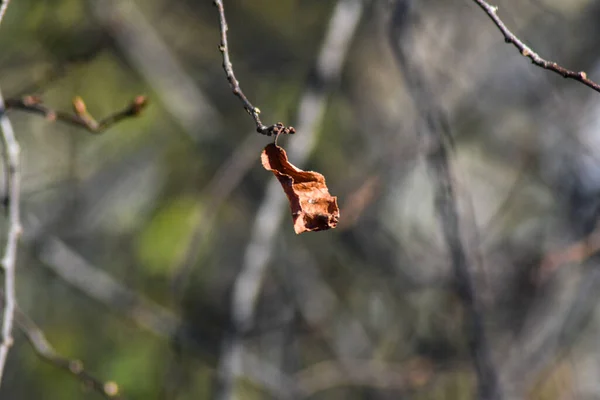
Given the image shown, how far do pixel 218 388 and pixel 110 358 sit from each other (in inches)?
75.0

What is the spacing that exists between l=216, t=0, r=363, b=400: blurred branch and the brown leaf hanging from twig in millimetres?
1454

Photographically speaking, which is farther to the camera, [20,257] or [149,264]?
[20,257]

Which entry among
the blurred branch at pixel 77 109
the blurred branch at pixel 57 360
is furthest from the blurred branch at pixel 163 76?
the blurred branch at pixel 57 360

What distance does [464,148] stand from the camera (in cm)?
465

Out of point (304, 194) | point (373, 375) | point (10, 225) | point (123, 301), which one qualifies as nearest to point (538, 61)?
point (304, 194)

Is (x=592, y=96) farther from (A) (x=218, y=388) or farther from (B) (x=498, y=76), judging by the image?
(A) (x=218, y=388)

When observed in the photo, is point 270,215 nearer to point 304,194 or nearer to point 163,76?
point 304,194

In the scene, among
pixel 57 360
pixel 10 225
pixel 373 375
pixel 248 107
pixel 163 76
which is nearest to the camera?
pixel 248 107

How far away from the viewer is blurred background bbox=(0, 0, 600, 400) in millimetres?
3156

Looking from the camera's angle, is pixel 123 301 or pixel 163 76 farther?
pixel 163 76

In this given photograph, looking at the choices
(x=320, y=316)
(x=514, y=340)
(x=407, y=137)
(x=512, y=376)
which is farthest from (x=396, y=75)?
(x=512, y=376)

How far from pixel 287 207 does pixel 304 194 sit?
2.52m

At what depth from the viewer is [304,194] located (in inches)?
42.0

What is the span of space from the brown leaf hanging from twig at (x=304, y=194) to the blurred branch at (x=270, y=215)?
1454 millimetres
